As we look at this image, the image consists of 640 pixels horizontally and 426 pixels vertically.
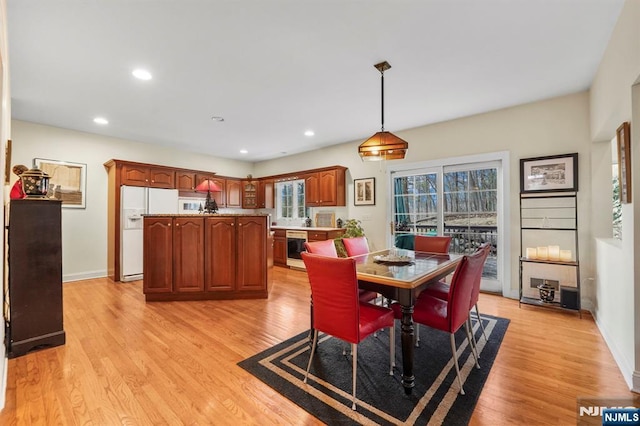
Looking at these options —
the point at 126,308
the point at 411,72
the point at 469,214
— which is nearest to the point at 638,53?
the point at 411,72

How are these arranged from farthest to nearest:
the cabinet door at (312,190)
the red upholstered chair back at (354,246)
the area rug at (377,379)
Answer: the cabinet door at (312,190) < the red upholstered chair back at (354,246) < the area rug at (377,379)

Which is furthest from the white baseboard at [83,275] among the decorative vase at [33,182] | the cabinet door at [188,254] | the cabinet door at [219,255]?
the decorative vase at [33,182]

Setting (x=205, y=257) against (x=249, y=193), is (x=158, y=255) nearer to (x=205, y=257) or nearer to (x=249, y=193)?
(x=205, y=257)

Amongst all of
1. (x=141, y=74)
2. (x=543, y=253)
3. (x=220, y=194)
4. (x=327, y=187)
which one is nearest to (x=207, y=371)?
(x=141, y=74)

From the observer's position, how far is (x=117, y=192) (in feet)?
16.6

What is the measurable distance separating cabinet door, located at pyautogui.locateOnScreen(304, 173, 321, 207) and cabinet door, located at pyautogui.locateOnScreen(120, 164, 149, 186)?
3218 mm

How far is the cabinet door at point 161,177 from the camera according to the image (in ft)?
18.4

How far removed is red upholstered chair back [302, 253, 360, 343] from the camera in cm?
182

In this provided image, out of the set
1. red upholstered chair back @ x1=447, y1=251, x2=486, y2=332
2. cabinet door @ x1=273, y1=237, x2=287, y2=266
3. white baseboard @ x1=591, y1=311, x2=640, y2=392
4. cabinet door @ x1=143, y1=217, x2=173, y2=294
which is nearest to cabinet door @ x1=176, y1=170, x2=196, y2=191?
cabinet door @ x1=273, y1=237, x2=287, y2=266

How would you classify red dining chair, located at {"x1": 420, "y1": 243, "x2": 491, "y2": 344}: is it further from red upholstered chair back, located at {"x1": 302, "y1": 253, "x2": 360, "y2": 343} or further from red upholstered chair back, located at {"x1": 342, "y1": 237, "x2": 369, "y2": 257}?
red upholstered chair back, located at {"x1": 302, "y1": 253, "x2": 360, "y2": 343}

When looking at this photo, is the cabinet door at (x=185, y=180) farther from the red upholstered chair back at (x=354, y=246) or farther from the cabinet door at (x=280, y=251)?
the red upholstered chair back at (x=354, y=246)

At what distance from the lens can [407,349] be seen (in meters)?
1.91

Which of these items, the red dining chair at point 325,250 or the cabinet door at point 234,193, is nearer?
the red dining chair at point 325,250

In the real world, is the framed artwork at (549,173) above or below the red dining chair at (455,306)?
above
